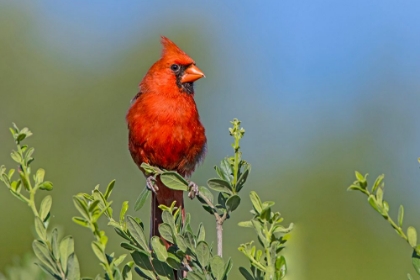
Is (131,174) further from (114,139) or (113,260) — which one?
(113,260)

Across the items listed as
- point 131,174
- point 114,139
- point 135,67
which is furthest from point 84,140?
point 135,67

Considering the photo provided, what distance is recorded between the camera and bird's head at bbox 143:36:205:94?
3.95 m

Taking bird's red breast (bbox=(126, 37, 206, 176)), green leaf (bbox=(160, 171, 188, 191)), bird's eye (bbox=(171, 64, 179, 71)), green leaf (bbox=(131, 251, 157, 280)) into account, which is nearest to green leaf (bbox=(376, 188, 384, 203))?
green leaf (bbox=(131, 251, 157, 280))

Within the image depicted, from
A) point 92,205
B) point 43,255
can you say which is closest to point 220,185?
point 92,205

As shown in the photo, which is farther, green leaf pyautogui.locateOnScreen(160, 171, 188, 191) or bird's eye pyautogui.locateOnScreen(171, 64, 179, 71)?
bird's eye pyautogui.locateOnScreen(171, 64, 179, 71)

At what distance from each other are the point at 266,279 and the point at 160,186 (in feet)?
7.67

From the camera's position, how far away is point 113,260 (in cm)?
134

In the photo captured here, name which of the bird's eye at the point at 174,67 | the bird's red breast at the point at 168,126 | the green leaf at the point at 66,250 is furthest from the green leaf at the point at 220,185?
the bird's eye at the point at 174,67

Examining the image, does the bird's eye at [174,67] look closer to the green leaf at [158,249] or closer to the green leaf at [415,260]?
the green leaf at [158,249]

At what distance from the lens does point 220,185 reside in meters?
1.57

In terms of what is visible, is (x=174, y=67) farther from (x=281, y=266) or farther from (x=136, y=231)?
(x=281, y=266)

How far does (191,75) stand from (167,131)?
46cm

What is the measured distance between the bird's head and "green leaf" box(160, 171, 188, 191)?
219 cm

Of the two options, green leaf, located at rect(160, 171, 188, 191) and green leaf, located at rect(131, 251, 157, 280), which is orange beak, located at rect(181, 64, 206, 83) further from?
green leaf, located at rect(131, 251, 157, 280)
